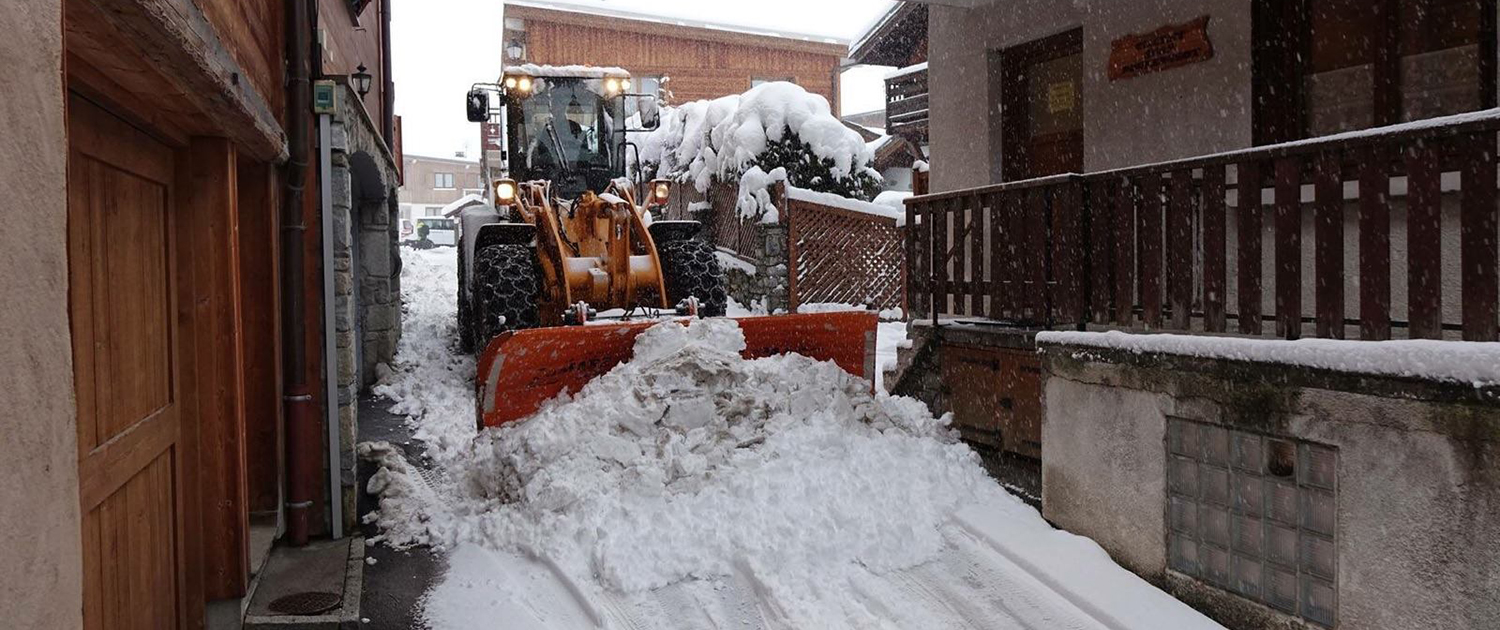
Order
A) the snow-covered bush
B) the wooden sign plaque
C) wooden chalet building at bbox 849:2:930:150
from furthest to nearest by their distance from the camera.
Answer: the snow-covered bush → wooden chalet building at bbox 849:2:930:150 → the wooden sign plaque

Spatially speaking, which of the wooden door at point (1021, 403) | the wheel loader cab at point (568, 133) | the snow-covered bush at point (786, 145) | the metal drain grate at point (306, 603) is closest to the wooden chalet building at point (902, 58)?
the snow-covered bush at point (786, 145)

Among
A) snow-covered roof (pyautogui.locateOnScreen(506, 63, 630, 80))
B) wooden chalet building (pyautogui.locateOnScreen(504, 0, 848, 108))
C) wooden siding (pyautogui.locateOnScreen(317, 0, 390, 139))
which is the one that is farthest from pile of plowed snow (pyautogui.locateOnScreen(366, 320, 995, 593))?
wooden chalet building (pyautogui.locateOnScreen(504, 0, 848, 108))

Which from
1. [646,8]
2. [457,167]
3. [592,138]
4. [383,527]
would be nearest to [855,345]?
[383,527]

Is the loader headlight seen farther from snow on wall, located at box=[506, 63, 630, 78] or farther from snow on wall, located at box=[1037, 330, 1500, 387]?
snow on wall, located at box=[1037, 330, 1500, 387]

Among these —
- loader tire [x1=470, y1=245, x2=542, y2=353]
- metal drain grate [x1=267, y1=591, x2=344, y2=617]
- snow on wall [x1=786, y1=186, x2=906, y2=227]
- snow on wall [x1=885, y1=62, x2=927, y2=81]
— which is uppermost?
snow on wall [x1=885, y1=62, x2=927, y2=81]

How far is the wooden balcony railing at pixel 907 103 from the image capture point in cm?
1692

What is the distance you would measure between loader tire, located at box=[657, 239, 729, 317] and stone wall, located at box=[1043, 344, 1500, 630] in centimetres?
452

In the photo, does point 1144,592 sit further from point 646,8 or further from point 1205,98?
point 646,8

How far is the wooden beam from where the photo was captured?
2.01 meters

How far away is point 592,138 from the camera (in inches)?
419

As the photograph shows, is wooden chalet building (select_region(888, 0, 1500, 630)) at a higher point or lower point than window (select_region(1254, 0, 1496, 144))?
lower

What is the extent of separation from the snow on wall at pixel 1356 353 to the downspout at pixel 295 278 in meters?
4.07

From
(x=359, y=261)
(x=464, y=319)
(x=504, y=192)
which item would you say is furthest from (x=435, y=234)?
(x=504, y=192)

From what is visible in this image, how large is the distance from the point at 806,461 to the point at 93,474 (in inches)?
142
